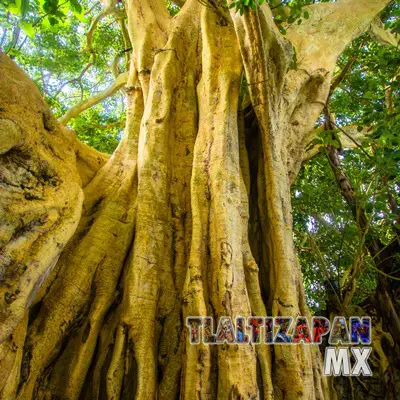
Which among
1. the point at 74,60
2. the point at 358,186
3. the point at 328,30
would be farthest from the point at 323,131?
the point at 74,60

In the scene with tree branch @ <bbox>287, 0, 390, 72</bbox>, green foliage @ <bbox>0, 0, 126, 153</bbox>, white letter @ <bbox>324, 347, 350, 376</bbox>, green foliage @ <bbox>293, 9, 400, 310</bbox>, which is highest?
green foliage @ <bbox>0, 0, 126, 153</bbox>

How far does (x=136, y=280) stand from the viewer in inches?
77.5

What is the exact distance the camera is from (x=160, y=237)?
87.0 inches

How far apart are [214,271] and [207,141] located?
36.5 inches

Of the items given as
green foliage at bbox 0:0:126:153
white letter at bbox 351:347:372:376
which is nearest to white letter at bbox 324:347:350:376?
white letter at bbox 351:347:372:376

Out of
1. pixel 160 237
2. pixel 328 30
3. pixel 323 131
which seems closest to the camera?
pixel 160 237

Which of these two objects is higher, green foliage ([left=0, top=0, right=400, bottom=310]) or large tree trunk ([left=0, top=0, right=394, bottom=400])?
green foliage ([left=0, top=0, right=400, bottom=310])

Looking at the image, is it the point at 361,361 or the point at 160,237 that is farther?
the point at 361,361

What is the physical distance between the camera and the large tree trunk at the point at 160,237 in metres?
1.63

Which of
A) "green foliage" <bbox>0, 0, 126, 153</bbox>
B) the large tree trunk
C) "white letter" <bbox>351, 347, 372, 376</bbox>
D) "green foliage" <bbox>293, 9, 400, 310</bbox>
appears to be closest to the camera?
the large tree trunk

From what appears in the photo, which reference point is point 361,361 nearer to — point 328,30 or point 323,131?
point 323,131

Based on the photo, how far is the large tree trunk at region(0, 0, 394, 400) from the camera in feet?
5.33

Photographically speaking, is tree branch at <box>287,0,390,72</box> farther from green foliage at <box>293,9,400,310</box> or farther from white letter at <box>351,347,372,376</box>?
white letter at <box>351,347,372,376</box>

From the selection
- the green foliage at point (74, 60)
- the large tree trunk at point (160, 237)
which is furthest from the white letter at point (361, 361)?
the green foliage at point (74, 60)
